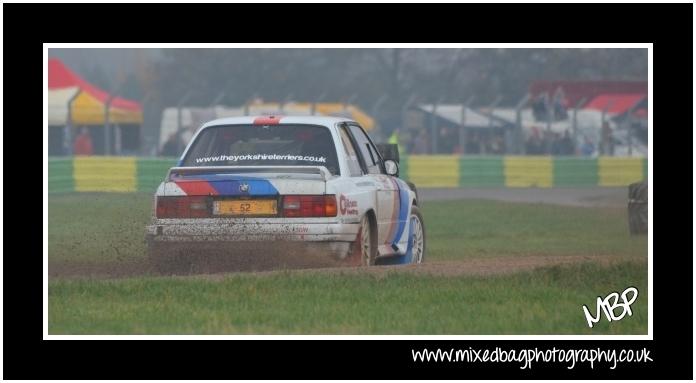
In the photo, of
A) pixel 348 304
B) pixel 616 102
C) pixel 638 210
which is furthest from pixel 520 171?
pixel 348 304

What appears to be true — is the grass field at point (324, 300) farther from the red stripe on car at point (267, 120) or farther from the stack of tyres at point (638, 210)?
the stack of tyres at point (638, 210)

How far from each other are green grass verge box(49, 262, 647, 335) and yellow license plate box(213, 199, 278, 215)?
71 centimetres

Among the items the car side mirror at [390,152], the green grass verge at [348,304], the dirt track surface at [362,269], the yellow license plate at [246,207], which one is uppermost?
the car side mirror at [390,152]

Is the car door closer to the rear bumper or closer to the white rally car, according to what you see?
the white rally car

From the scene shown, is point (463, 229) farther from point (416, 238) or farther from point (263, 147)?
point (263, 147)

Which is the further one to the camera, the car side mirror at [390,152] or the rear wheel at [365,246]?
the car side mirror at [390,152]

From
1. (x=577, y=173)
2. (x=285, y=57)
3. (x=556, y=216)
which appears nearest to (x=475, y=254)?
(x=556, y=216)

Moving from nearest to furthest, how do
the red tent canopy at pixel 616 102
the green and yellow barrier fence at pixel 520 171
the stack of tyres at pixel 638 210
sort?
the stack of tyres at pixel 638 210, the green and yellow barrier fence at pixel 520 171, the red tent canopy at pixel 616 102

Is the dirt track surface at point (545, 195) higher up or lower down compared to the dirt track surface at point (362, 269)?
higher up

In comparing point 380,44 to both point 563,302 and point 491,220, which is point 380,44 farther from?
point 491,220

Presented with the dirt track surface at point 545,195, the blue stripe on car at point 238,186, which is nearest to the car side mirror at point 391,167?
the blue stripe on car at point 238,186

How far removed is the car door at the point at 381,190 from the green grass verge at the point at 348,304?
1.53m

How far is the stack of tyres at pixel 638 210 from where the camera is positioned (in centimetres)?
1856

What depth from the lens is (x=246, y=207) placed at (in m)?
10.6
